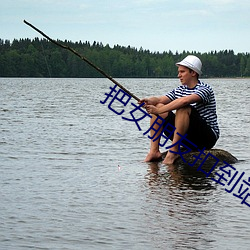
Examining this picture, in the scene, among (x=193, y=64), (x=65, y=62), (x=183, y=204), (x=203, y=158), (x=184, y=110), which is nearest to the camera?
(x=183, y=204)

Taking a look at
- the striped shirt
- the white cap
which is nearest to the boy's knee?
the striped shirt

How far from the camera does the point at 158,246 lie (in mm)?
5219

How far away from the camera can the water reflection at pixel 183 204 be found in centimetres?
551

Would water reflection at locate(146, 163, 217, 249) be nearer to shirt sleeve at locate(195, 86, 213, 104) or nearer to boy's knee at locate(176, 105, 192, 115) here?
boy's knee at locate(176, 105, 192, 115)

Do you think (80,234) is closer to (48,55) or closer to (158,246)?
(158,246)

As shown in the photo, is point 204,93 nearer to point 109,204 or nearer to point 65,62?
point 109,204

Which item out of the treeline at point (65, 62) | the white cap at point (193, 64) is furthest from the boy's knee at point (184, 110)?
the treeline at point (65, 62)

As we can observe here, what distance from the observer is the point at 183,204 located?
22.1ft

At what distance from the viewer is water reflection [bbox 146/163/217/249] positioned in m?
5.51

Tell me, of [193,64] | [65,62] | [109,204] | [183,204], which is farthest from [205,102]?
[65,62]

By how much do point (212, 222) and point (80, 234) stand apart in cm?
111

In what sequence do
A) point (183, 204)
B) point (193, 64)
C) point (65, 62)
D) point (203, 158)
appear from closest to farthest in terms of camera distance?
point (183, 204)
point (193, 64)
point (203, 158)
point (65, 62)

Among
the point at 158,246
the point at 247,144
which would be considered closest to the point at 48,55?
the point at 247,144

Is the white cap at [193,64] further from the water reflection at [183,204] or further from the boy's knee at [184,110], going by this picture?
the water reflection at [183,204]
